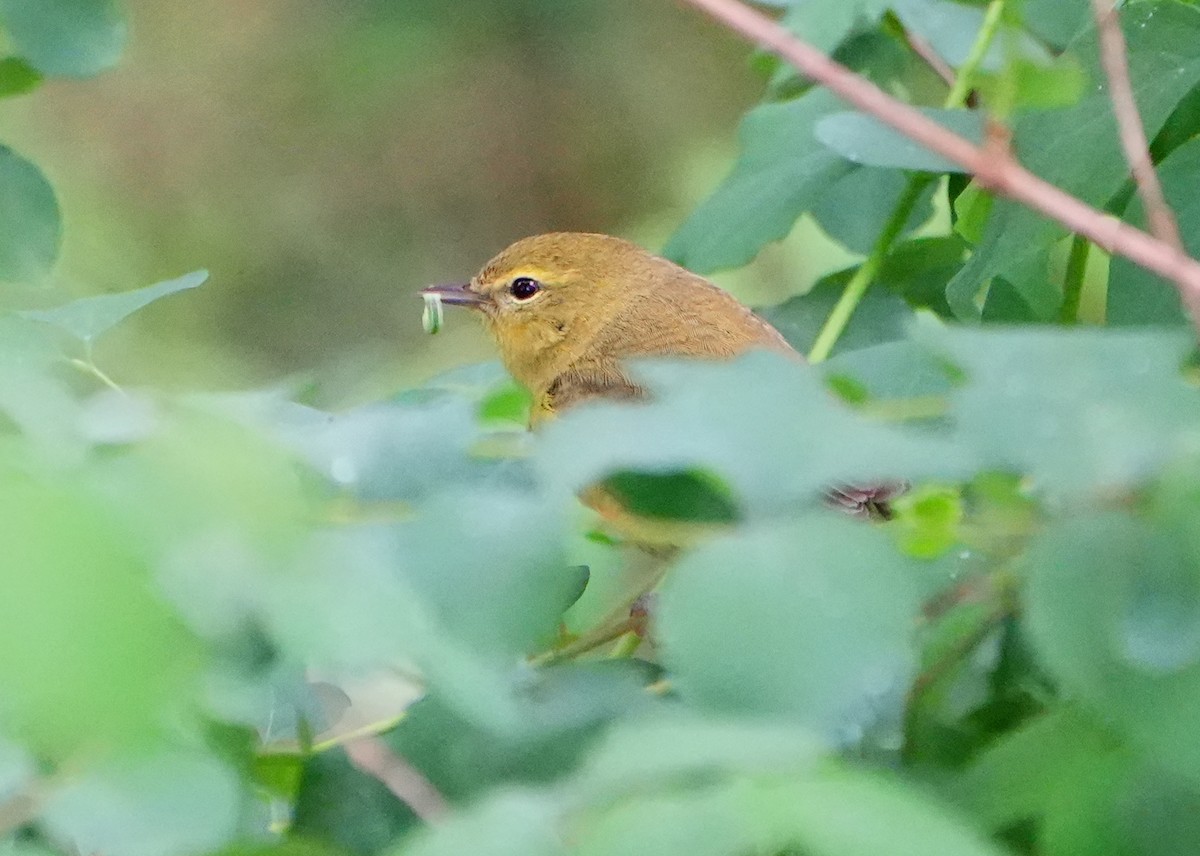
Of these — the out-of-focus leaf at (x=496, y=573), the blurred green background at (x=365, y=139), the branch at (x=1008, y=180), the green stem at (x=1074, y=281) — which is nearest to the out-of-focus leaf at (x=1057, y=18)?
the green stem at (x=1074, y=281)

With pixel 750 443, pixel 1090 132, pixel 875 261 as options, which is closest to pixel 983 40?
pixel 1090 132

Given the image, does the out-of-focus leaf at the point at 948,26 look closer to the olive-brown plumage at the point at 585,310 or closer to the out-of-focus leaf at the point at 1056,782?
the out-of-focus leaf at the point at 1056,782

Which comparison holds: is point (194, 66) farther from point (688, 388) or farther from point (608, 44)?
point (688, 388)

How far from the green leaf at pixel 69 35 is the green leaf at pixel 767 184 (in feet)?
2.12

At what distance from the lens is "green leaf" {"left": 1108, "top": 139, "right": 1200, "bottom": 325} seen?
1358 mm

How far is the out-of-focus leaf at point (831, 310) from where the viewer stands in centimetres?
172

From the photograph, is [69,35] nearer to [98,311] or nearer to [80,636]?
[98,311]

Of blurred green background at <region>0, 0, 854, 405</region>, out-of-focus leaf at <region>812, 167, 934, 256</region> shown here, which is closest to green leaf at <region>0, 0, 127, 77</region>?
out-of-focus leaf at <region>812, 167, 934, 256</region>

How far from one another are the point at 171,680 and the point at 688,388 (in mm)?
242

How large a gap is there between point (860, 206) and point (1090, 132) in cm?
47

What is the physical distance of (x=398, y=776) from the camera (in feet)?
2.66

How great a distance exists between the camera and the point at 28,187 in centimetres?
154

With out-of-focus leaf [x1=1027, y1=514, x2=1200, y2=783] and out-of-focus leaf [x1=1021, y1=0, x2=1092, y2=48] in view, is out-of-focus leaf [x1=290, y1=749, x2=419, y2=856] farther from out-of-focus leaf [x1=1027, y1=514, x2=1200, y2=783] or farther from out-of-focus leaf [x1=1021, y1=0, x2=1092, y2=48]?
out-of-focus leaf [x1=1021, y1=0, x2=1092, y2=48]

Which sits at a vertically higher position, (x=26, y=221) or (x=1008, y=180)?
(x=1008, y=180)
